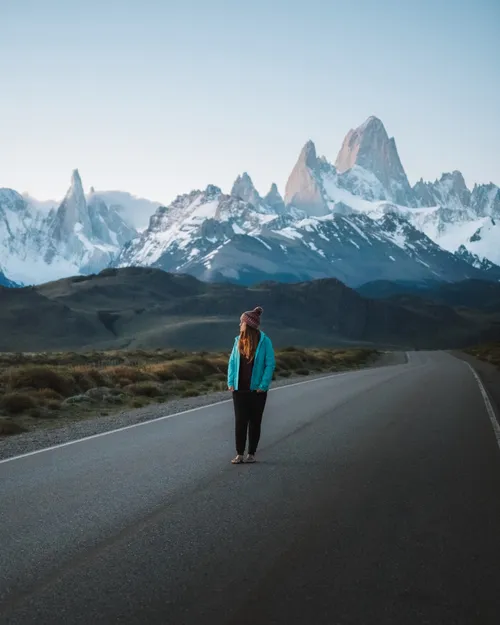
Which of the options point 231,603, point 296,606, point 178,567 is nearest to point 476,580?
point 296,606

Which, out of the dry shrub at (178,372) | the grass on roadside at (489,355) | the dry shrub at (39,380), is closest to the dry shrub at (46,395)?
the dry shrub at (39,380)

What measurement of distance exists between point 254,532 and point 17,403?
12759 millimetres

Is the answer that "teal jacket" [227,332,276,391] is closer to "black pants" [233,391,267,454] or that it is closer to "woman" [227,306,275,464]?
"woman" [227,306,275,464]

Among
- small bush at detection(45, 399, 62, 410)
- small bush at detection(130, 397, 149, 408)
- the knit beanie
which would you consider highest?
the knit beanie

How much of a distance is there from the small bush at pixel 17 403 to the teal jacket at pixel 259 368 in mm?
9173

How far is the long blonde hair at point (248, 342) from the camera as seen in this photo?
10.7m

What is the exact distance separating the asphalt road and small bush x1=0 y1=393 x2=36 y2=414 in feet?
19.8

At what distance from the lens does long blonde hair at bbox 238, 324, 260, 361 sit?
10.7 m

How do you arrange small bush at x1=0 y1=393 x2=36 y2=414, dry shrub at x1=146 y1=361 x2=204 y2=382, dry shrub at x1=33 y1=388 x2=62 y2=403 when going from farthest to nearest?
1. dry shrub at x1=146 y1=361 x2=204 y2=382
2. dry shrub at x1=33 y1=388 x2=62 y2=403
3. small bush at x1=0 y1=393 x2=36 y2=414

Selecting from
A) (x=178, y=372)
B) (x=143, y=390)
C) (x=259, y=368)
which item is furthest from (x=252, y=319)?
(x=178, y=372)

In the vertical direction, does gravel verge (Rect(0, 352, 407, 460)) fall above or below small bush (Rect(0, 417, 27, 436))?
below

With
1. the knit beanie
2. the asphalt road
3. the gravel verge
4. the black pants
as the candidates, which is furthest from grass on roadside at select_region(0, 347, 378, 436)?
the knit beanie

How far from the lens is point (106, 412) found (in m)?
18.9

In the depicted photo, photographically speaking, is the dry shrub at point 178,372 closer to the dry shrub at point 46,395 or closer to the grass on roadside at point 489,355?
the dry shrub at point 46,395
